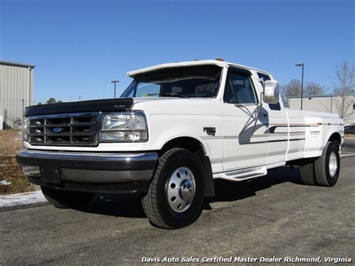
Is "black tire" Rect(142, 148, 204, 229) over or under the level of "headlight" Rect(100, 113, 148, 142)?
under

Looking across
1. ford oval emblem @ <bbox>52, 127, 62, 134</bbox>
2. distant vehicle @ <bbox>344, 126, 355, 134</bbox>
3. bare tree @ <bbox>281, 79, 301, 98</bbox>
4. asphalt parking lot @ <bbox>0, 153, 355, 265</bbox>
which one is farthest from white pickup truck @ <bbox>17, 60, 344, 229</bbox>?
bare tree @ <bbox>281, 79, 301, 98</bbox>

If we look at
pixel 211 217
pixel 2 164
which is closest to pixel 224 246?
pixel 211 217

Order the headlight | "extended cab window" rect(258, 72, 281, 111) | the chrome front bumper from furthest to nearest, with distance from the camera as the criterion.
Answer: "extended cab window" rect(258, 72, 281, 111) < the headlight < the chrome front bumper

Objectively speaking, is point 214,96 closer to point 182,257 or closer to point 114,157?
point 114,157


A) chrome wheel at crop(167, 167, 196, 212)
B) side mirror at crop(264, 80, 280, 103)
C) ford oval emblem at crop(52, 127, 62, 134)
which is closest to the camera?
chrome wheel at crop(167, 167, 196, 212)

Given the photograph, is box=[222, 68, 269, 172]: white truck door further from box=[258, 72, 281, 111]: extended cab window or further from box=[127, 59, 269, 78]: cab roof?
box=[258, 72, 281, 111]: extended cab window

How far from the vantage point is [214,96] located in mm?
5395

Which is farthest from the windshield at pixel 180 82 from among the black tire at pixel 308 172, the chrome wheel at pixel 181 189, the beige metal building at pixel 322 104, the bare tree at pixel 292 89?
the bare tree at pixel 292 89

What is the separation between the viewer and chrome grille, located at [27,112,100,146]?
430 centimetres

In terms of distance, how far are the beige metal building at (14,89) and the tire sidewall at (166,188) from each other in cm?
2275

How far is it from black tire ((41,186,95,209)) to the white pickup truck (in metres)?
0.02

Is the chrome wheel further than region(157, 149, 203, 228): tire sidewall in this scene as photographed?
Yes

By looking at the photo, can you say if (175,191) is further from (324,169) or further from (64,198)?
(324,169)

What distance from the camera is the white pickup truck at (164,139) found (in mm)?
4184
